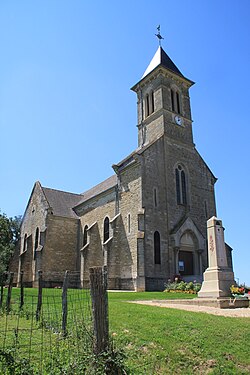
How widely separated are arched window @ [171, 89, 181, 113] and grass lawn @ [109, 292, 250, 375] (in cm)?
2507

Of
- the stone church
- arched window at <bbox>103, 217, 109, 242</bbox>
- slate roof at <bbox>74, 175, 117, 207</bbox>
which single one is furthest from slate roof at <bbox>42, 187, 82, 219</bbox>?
arched window at <bbox>103, 217, 109, 242</bbox>

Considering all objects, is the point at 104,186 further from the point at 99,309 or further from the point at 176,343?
the point at 99,309

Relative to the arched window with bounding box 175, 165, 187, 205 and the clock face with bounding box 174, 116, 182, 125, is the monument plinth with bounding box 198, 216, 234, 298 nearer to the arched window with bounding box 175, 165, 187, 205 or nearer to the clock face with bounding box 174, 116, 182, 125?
the arched window with bounding box 175, 165, 187, 205

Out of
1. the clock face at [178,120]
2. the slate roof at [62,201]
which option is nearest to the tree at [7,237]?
the slate roof at [62,201]

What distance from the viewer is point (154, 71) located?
30703 millimetres

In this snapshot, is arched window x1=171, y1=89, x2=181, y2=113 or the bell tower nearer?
the bell tower

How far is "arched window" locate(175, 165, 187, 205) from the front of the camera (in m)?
27.5

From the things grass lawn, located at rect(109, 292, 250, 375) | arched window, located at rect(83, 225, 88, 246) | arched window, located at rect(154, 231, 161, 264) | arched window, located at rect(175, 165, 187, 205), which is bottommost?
grass lawn, located at rect(109, 292, 250, 375)

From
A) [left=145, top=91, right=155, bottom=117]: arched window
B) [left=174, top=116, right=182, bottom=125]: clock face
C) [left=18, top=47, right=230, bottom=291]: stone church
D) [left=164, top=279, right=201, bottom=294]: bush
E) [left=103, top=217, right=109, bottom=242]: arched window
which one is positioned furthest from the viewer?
[left=145, top=91, right=155, bottom=117]: arched window

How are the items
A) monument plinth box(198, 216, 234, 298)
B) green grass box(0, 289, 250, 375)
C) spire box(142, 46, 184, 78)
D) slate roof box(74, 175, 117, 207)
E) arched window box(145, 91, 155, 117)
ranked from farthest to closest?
spire box(142, 46, 184, 78) → arched window box(145, 91, 155, 117) → slate roof box(74, 175, 117, 207) → monument plinth box(198, 216, 234, 298) → green grass box(0, 289, 250, 375)

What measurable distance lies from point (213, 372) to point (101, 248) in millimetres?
23373

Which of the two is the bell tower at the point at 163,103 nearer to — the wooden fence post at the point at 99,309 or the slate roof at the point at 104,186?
the slate roof at the point at 104,186

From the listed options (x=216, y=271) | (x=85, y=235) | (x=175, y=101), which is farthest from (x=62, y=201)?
(x=216, y=271)

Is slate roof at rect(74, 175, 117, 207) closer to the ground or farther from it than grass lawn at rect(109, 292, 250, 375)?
farther from it
